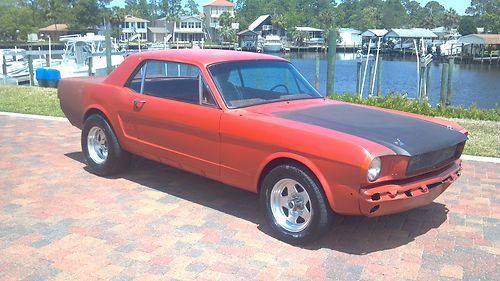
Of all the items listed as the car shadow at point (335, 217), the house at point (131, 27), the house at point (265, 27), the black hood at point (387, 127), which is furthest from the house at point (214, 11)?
the black hood at point (387, 127)

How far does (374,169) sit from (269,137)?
37.1 inches

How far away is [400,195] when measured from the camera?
387 cm

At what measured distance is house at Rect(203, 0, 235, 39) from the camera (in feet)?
351

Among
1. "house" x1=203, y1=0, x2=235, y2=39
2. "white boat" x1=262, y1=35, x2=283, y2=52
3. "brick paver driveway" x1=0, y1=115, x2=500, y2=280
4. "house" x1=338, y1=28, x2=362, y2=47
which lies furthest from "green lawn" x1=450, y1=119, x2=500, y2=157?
"house" x1=203, y1=0, x2=235, y2=39

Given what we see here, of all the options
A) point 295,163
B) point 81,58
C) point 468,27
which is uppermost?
point 468,27

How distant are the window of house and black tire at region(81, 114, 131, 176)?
594mm

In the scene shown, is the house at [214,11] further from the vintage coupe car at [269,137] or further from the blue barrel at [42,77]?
the vintage coupe car at [269,137]

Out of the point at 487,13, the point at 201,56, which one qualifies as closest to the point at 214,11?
the point at 487,13

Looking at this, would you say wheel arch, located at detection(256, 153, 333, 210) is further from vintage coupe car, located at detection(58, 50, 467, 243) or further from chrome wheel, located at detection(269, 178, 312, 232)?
chrome wheel, located at detection(269, 178, 312, 232)

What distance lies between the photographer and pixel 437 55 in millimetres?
65375

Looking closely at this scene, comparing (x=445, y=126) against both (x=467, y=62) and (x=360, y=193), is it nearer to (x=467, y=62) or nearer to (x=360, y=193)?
(x=360, y=193)

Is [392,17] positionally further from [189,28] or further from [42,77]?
[42,77]

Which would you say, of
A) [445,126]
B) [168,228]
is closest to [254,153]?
[168,228]

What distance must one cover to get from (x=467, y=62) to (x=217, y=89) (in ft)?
207
